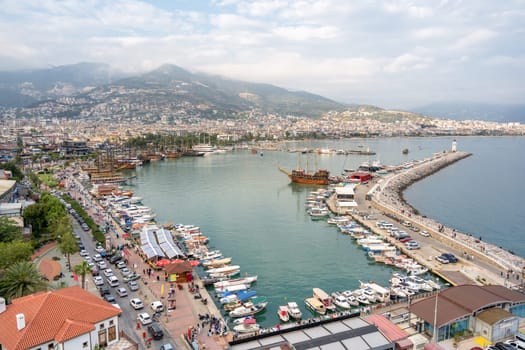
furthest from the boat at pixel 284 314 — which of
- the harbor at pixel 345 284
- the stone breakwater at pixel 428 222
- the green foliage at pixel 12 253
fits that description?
the stone breakwater at pixel 428 222

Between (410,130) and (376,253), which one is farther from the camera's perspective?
(410,130)

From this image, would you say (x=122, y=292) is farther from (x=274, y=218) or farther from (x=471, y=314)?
(x=274, y=218)

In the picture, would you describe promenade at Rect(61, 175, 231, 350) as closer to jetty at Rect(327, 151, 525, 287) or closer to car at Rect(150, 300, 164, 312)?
car at Rect(150, 300, 164, 312)

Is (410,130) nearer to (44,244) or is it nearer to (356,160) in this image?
(356,160)

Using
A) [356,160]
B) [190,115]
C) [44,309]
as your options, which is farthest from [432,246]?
[190,115]

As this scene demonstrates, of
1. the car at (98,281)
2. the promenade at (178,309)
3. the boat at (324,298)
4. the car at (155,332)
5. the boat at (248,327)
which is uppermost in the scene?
the car at (98,281)

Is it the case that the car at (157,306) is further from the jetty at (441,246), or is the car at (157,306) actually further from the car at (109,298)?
the jetty at (441,246)

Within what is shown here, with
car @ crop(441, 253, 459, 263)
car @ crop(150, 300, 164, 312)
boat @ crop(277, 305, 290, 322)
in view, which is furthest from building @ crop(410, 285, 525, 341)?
car @ crop(150, 300, 164, 312)
